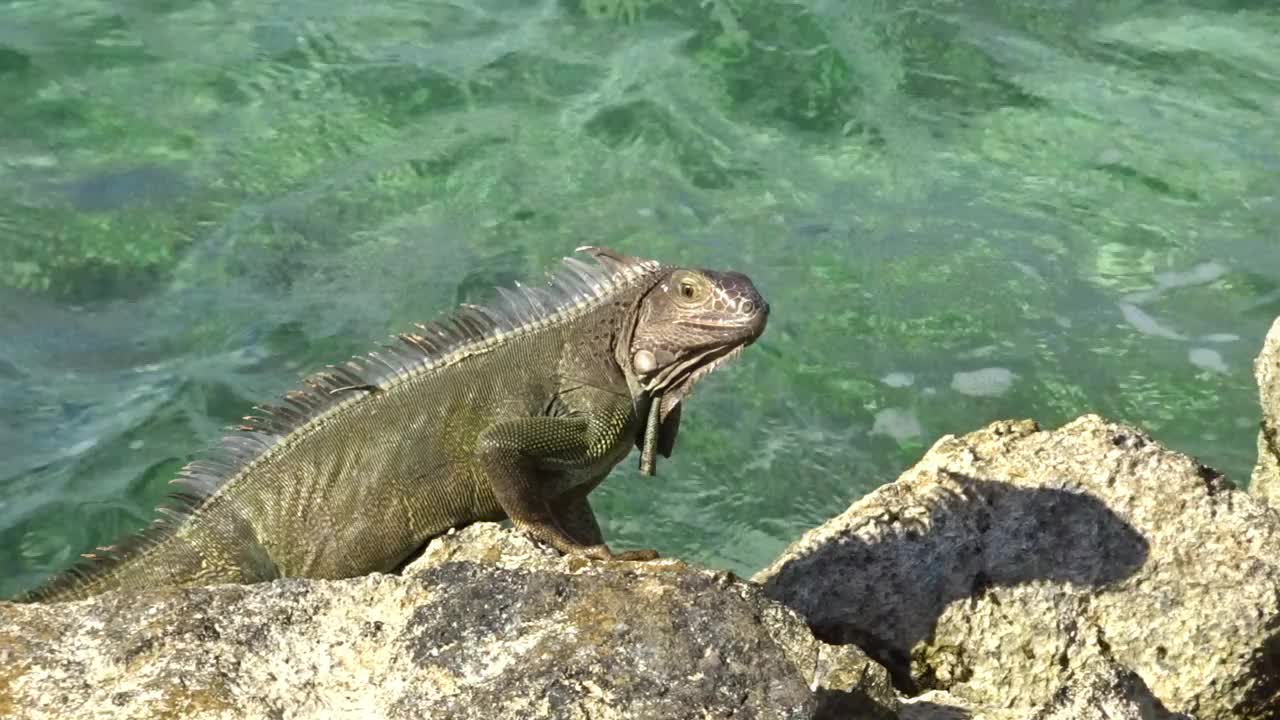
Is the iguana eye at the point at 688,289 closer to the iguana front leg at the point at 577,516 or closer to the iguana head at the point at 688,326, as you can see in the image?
the iguana head at the point at 688,326

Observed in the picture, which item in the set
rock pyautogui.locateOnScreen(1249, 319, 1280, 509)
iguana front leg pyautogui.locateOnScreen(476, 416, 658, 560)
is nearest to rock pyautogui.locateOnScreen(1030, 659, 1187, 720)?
iguana front leg pyautogui.locateOnScreen(476, 416, 658, 560)

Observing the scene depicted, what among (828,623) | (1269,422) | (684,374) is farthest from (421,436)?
(1269,422)

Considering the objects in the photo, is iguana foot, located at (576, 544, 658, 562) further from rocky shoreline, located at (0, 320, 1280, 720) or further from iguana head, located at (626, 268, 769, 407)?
iguana head, located at (626, 268, 769, 407)

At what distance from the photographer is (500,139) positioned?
10172 millimetres

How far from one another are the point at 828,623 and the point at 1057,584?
2.08 ft

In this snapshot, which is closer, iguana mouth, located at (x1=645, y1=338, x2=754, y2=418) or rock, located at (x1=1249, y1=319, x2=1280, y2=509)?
iguana mouth, located at (x1=645, y1=338, x2=754, y2=418)

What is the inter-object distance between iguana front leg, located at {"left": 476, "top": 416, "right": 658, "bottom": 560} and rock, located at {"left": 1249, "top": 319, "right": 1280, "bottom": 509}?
213 cm

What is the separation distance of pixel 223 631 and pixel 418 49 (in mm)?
7997

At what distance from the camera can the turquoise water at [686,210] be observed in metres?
7.98

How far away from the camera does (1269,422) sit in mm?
5539

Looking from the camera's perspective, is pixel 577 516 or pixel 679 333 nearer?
pixel 679 333

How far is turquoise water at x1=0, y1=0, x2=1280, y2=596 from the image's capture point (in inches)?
314

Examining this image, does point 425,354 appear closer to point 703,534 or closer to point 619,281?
point 619,281

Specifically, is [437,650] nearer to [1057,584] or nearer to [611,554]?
[611,554]
